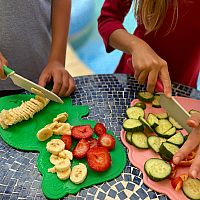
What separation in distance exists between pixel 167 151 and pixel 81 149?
21 centimetres

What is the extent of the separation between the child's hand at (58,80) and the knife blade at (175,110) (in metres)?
→ 0.28

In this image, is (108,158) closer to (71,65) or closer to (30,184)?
(30,184)

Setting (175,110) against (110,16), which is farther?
(110,16)

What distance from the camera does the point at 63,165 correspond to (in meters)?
0.87

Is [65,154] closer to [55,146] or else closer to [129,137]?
[55,146]

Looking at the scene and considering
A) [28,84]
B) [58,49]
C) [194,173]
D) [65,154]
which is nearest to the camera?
[194,173]

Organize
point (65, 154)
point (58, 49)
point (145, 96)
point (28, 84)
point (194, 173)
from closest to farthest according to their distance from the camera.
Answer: point (194, 173)
point (65, 154)
point (28, 84)
point (145, 96)
point (58, 49)

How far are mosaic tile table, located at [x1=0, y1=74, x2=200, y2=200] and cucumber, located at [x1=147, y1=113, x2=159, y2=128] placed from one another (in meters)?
0.07

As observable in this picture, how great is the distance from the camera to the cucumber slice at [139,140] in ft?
3.11

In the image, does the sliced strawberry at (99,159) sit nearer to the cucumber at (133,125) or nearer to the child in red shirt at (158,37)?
the cucumber at (133,125)

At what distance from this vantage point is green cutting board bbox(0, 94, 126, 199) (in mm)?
845

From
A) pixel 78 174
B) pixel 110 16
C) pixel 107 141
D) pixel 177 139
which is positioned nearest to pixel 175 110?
pixel 177 139

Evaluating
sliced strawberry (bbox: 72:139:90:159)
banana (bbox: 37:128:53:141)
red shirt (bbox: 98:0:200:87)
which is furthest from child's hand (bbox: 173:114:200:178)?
red shirt (bbox: 98:0:200:87)

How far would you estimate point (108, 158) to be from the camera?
35.2 inches
